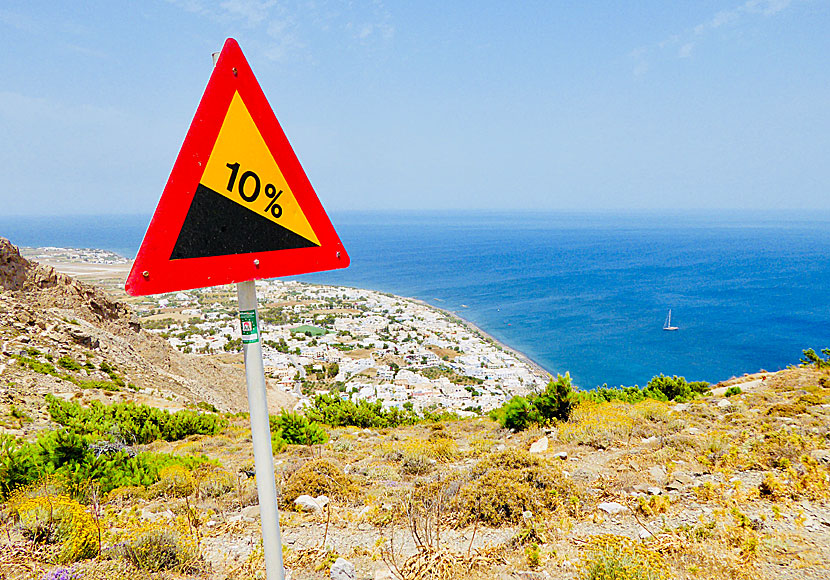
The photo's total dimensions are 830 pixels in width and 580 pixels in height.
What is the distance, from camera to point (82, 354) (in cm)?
1509

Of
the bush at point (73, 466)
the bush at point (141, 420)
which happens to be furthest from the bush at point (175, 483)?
the bush at point (141, 420)

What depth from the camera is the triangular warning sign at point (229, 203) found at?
1.35 m

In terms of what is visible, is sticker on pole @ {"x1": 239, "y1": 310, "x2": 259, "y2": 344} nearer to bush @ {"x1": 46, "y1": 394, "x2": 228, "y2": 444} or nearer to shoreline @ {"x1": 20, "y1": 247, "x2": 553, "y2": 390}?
bush @ {"x1": 46, "y1": 394, "x2": 228, "y2": 444}

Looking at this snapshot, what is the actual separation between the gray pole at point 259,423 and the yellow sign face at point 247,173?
0.94ft

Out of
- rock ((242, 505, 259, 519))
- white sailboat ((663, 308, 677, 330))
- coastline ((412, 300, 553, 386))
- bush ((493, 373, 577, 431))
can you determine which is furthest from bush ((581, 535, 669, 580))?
white sailboat ((663, 308, 677, 330))

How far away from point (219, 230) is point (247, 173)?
0.78 ft

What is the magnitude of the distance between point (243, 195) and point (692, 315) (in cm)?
8091

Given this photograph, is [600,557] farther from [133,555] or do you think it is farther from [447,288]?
[447,288]

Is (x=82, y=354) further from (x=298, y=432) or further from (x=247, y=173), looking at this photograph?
(x=247, y=173)

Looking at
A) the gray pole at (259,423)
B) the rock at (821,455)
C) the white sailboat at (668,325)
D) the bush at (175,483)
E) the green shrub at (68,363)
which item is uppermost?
the gray pole at (259,423)

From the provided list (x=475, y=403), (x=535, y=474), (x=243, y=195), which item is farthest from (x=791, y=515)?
(x=475, y=403)

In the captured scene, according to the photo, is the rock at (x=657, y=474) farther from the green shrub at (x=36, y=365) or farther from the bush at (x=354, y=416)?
the green shrub at (x=36, y=365)

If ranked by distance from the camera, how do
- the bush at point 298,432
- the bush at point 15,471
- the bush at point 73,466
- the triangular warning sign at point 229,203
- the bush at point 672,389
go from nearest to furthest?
the triangular warning sign at point 229,203 < the bush at point 15,471 < the bush at point 73,466 < the bush at point 298,432 < the bush at point 672,389

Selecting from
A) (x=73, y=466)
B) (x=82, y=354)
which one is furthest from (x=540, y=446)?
(x=82, y=354)
